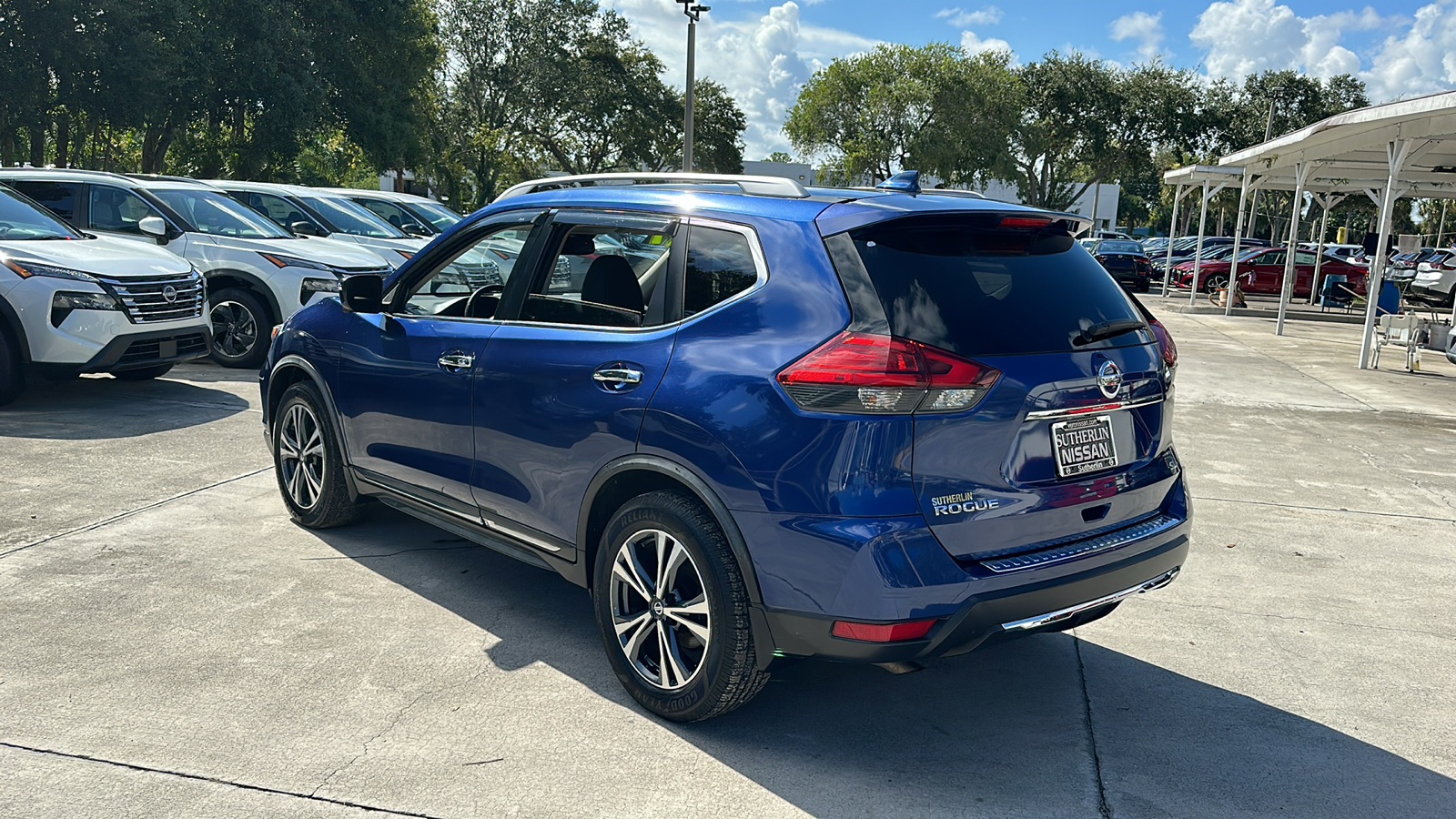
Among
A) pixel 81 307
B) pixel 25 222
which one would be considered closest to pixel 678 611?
pixel 81 307

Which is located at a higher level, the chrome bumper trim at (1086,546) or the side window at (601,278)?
the side window at (601,278)

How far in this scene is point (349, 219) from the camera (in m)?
14.0

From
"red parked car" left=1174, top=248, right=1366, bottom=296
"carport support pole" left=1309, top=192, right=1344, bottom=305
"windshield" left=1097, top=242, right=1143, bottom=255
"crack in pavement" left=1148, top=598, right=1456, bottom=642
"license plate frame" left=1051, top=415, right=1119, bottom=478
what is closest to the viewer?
"license plate frame" left=1051, top=415, right=1119, bottom=478

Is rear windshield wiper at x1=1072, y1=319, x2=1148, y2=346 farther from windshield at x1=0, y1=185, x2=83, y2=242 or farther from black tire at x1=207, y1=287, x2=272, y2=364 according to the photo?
black tire at x1=207, y1=287, x2=272, y2=364

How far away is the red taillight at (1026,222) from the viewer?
3549mm

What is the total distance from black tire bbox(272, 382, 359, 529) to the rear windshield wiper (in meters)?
3.44

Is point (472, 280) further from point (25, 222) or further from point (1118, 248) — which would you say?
point (1118, 248)

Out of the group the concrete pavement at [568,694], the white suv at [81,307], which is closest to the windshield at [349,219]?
the white suv at [81,307]

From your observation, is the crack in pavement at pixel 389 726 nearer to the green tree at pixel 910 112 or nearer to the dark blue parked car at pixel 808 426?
the dark blue parked car at pixel 808 426

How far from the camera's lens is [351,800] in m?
3.14

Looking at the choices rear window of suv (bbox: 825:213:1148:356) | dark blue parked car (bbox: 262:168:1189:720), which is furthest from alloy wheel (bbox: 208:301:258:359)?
rear window of suv (bbox: 825:213:1148:356)

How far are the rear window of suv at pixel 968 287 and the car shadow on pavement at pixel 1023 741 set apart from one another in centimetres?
129

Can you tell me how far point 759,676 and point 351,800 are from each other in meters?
1.23

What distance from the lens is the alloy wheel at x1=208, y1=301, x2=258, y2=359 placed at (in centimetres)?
1074
